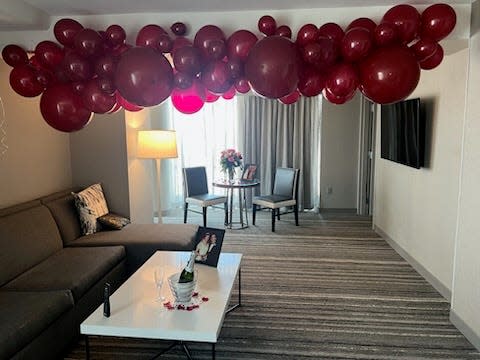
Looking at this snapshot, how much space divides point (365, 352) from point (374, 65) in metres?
1.85

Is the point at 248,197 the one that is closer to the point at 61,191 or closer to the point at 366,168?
the point at 366,168

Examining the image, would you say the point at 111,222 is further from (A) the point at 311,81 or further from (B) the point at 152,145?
(A) the point at 311,81

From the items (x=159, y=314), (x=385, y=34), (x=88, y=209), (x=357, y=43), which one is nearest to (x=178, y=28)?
(x=357, y=43)

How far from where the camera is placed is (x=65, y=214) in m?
3.77

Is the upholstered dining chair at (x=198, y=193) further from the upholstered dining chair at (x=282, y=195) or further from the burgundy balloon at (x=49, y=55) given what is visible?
the burgundy balloon at (x=49, y=55)

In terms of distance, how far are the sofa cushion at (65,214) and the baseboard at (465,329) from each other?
3298 millimetres

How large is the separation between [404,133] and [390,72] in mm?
2492

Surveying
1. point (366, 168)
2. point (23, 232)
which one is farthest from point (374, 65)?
point (366, 168)

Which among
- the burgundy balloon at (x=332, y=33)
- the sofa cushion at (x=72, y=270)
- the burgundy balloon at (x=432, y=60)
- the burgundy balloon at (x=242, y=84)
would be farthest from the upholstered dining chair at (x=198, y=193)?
the burgundy balloon at (x=432, y=60)

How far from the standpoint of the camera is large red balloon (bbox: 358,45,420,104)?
1901mm

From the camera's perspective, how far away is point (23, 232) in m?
3.13

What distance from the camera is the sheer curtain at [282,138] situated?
6840mm

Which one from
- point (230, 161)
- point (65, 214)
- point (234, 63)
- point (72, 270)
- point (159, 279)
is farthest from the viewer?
point (230, 161)

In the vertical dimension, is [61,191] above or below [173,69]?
below
